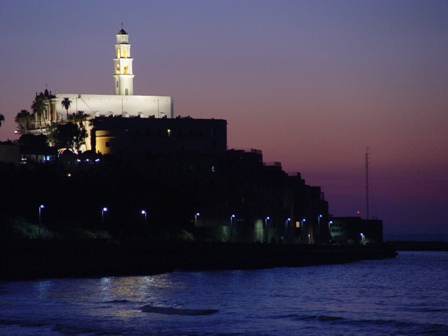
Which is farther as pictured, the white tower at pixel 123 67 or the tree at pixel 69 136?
the white tower at pixel 123 67

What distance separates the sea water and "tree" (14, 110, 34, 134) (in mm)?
73098

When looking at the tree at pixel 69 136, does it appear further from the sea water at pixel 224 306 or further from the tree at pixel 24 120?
the sea water at pixel 224 306

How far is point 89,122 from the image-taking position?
507 feet

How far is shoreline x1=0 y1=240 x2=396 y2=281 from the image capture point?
293 ft

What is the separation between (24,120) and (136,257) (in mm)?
67768

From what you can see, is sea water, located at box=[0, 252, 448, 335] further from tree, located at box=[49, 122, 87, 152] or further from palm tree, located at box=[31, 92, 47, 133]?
palm tree, located at box=[31, 92, 47, 133]

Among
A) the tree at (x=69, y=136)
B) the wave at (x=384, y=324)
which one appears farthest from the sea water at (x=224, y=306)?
the tree at (x=69, y=136)

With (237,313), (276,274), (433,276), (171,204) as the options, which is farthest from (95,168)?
(237,313)

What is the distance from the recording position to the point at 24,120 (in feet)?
543

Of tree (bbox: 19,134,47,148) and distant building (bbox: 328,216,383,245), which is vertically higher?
tree (bbox: 19,134,47,148)

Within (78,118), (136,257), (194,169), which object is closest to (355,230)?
(194,169)

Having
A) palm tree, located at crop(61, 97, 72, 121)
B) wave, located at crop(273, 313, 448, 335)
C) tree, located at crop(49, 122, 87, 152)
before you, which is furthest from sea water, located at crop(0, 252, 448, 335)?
palm tree, located at crop(61, 97, 72, 121)

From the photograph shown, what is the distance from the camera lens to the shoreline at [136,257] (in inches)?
3511

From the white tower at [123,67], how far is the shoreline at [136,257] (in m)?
40.8
